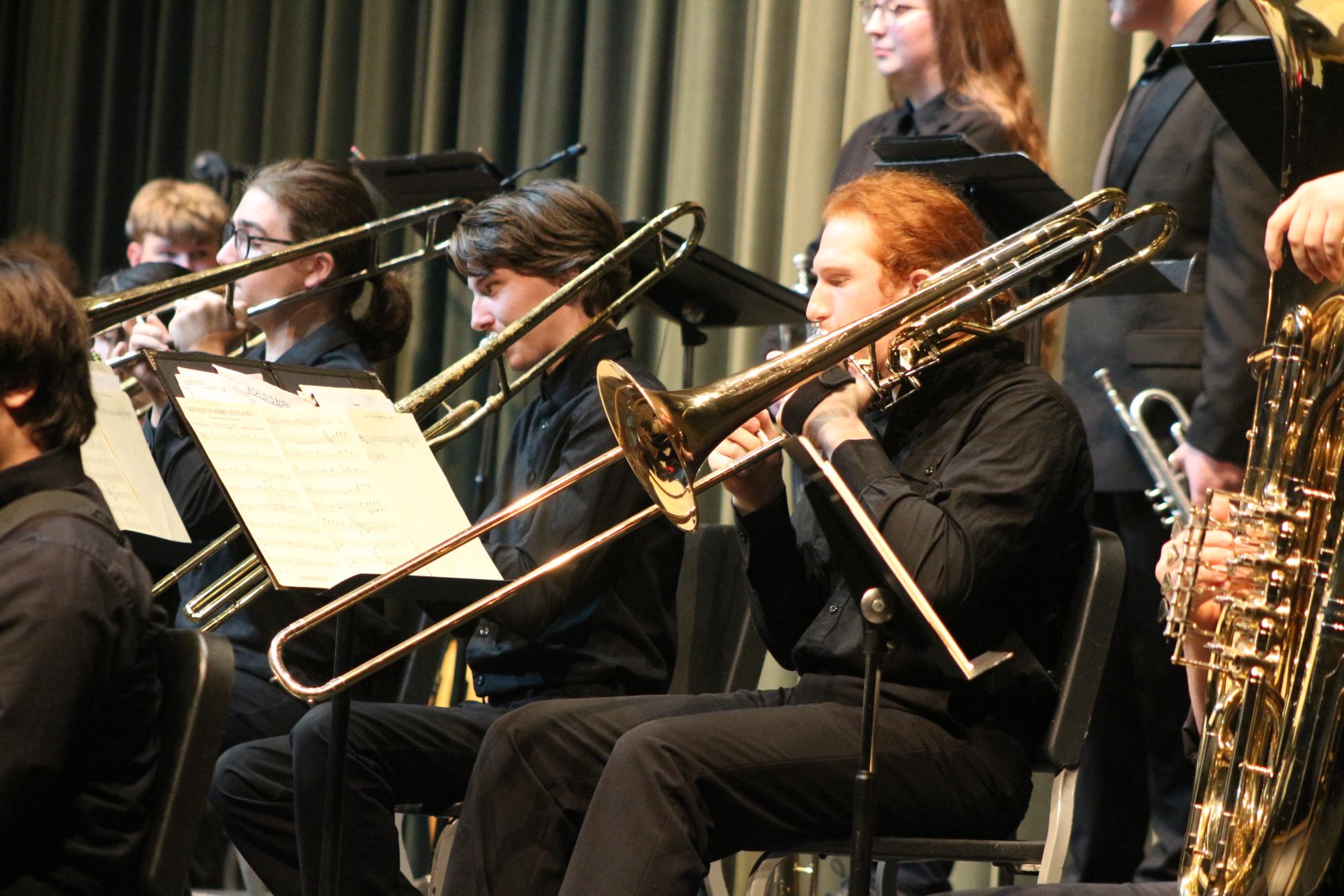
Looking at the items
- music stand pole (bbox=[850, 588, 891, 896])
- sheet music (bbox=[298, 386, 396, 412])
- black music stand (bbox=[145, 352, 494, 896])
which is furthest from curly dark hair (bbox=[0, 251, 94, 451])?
music stand pole (bbox=[850, 588, 891, 896])

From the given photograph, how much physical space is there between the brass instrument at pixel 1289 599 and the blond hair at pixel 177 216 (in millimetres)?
3471

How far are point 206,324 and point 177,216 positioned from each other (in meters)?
1.34

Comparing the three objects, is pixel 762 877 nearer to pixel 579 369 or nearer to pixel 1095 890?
pixel 1095 890

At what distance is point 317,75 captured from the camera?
562 cm

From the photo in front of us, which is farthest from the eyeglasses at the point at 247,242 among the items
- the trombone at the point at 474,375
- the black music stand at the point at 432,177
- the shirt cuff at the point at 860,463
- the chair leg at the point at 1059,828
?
the chair leg at the point at 1059,828

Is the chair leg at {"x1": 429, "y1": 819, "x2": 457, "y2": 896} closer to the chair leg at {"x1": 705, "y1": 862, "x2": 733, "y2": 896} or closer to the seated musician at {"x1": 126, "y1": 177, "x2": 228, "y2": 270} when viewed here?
the chair leg at {"x1": 705, "y1": 862, "x2": 733, "y2": 896}

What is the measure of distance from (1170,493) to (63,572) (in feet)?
6.63

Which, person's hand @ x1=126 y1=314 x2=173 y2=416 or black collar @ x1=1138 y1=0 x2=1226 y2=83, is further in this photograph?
person's hand @ x1=126 y1=314 x2=173 y2=416

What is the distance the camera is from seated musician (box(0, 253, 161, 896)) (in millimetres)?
1891

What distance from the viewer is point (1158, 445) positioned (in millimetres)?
3219

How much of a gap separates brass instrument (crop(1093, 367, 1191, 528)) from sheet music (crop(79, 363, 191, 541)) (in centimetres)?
175

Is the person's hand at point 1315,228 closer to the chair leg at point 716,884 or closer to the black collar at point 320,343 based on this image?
the chair leg at point 716,884

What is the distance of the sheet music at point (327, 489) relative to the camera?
2.11m

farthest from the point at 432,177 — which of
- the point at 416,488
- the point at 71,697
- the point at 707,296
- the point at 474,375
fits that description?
the point at 71,697
